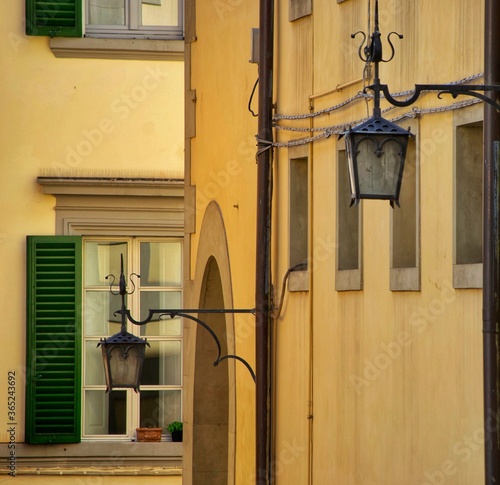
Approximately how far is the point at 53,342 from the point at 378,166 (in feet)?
35.3

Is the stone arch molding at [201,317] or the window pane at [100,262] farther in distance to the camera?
the window pane at [100,262]

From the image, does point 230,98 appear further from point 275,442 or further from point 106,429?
point 106,429

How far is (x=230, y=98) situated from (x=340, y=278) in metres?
3.32

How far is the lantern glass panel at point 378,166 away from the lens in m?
6.98

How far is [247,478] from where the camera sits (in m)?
12.1

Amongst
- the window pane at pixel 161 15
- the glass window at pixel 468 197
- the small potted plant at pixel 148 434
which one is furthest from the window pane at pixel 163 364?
the glass window at pixel 468 197

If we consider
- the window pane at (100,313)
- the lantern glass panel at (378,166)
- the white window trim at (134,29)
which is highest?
the white window trim at (134,29)

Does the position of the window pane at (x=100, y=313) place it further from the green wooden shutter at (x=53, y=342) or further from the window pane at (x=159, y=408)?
the window pane at (x=159, y=408)

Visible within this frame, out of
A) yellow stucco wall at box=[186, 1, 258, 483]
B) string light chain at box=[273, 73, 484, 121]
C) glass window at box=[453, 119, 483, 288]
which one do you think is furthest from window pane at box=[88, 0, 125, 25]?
glass window at box=[453, 119, 483, 288]

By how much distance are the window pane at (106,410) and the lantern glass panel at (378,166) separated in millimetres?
10935

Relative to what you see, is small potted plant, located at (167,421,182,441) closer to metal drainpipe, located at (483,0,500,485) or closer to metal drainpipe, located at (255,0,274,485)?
metal drainpipe, located at (255,0,274,485)

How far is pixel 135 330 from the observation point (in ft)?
58.9

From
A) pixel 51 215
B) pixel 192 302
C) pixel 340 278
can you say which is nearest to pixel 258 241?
pixel 340 278

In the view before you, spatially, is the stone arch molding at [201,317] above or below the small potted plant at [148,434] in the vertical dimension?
above
